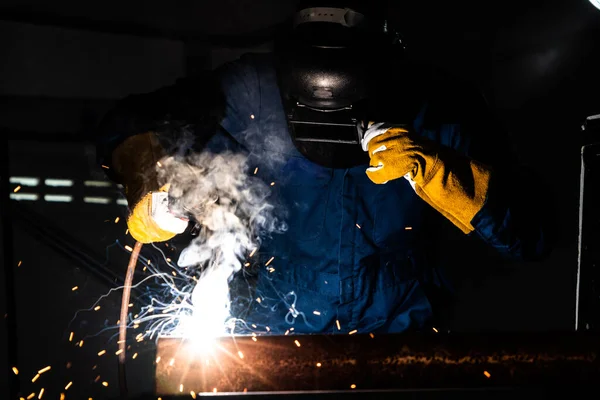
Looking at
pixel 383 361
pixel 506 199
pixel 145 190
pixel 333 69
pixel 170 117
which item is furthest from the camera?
pixel 170 117

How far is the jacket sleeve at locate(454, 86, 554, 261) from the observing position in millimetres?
1795

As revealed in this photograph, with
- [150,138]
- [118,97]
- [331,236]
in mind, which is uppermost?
[118,97]

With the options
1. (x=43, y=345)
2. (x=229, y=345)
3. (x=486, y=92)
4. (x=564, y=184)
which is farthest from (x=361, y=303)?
(x=43, y=345)

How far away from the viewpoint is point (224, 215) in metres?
2.07

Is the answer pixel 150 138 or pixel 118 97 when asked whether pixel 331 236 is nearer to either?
pixel 150 138

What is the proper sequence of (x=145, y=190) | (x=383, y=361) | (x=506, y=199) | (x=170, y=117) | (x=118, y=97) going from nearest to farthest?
(x=383, y=361)
(x=506, y=199)
(x=145, y=190)
(x=170, y=117)
(x=118, y=97)

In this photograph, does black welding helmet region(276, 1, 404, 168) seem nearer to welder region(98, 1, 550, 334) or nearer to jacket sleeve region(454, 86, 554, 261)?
welder region(98, 1, 550, 334)

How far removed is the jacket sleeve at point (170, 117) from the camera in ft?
6.45

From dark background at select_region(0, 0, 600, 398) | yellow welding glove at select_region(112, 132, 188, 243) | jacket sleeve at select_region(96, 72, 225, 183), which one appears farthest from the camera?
dark background at select_region(0, 0, 600, 398)

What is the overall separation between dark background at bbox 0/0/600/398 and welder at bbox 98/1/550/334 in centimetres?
87

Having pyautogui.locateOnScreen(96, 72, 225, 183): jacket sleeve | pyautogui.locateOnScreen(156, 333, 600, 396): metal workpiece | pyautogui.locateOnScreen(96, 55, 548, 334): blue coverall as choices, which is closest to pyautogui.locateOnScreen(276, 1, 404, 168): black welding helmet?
pyautogui.locateOnScreen(96, 55, 548, 334): blue coverall

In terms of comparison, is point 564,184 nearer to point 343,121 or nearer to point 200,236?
point 343,121

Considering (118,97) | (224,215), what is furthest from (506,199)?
(118,97)

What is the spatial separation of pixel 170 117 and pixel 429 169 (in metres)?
1.08
